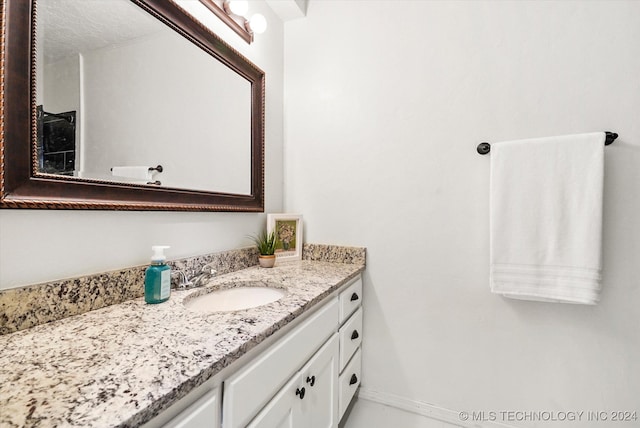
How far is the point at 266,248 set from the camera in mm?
1378

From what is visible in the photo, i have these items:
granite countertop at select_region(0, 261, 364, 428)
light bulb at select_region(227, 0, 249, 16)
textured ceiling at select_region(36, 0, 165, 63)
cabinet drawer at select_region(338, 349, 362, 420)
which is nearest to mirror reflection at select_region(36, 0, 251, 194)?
textured ceiling at select_region(36, 0, 165, 63)

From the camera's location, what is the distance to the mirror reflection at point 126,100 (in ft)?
2.29

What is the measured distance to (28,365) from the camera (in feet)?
1.59

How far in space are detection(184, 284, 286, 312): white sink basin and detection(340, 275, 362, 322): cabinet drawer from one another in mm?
295

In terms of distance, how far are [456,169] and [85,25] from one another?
1433 mm

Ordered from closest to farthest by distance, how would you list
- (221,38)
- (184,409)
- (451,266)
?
(184,409) → (221,38) → (451,266)

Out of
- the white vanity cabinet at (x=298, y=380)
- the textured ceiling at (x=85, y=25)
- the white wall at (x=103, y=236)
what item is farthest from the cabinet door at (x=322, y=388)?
the textured ceiling at (x=85, y=25)

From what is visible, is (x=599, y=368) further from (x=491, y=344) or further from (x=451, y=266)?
(x=451, y=266)

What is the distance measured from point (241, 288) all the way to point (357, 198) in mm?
745

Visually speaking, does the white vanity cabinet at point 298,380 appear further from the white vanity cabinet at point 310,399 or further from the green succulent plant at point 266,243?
the green succulent plant at point 266,243

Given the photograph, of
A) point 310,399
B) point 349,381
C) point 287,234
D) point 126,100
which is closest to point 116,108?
point 126,100

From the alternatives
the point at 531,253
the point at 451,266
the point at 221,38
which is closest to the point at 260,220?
the point at 221,38

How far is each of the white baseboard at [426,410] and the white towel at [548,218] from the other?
635 millimetres

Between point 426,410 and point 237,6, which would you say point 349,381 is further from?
point 237,6
